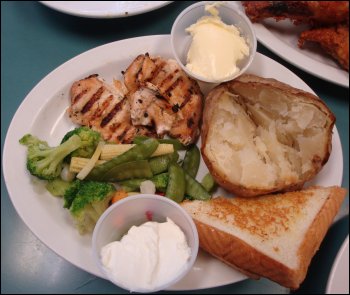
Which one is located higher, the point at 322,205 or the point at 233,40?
the point at 233,40

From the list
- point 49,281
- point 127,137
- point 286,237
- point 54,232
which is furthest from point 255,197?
point 49,281

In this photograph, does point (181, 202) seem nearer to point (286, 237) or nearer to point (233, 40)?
point (286, 237)

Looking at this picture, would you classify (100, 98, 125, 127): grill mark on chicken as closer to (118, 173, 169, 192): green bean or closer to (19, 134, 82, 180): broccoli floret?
(19, 134, 82, 180): broccoli floret

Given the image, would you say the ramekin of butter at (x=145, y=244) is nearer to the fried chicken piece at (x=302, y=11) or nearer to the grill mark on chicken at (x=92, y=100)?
the grill mark on chicken at (x=92, y=100)

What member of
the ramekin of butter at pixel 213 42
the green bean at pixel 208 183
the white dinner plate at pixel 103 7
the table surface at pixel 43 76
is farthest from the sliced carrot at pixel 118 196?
the white dinner plate at pixel 103 7

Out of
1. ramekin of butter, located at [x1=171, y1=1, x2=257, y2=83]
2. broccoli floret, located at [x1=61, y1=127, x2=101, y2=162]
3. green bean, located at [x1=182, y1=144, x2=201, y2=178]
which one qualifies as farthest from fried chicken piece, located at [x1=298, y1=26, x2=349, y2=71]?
broccoli floret, located at [x1=61, y1=127, x2=101, y2=162]

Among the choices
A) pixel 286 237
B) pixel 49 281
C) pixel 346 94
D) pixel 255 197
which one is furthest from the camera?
pixel 346 94
